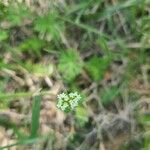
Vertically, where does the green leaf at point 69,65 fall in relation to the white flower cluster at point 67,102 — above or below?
above

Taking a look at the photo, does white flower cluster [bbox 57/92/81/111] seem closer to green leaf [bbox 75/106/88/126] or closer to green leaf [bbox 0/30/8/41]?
green leaf [bbox 75/106/88/126]

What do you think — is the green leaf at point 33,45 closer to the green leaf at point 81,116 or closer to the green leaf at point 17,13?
the green leaf at point 17,13

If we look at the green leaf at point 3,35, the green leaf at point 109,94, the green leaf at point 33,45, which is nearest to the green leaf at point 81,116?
the green leaf at point 109,94

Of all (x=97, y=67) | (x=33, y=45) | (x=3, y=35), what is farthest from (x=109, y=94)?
(x=3, y=35)

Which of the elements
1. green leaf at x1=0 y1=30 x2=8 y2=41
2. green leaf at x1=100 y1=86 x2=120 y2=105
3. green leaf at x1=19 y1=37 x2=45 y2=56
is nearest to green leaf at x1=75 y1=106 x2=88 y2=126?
green leaf at x1=100 y1=86 x2=120 y2=105

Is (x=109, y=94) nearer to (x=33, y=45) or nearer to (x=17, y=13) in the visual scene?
(x=33, y=45)

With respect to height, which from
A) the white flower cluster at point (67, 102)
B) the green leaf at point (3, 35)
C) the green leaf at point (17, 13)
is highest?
the green leaf at point (17, 13)
